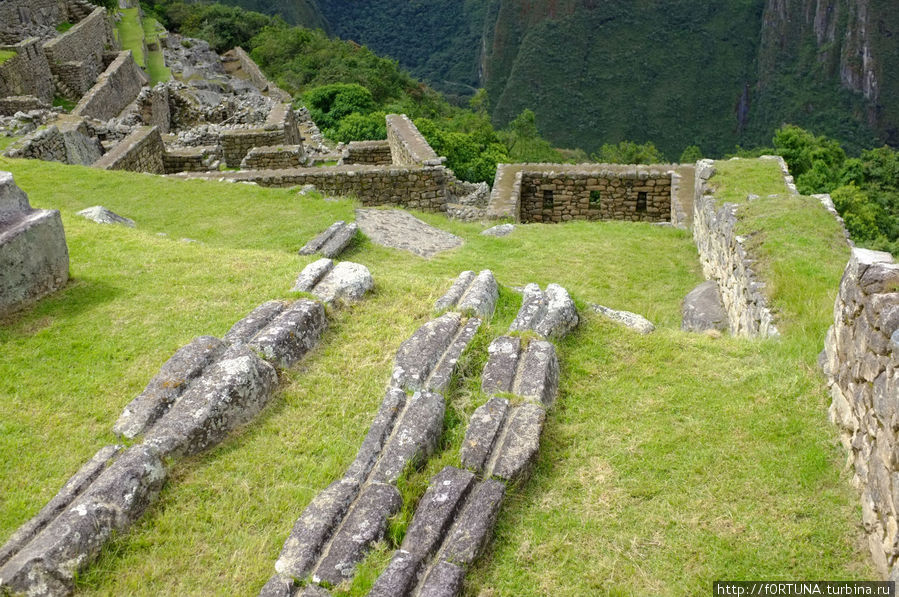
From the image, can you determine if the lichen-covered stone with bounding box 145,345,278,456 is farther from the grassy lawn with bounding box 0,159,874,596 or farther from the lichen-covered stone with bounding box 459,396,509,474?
the lichen-covered stone with bounding box 459,396,509,474

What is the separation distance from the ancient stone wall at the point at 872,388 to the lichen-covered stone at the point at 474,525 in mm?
2040

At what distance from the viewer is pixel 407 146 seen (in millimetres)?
16172

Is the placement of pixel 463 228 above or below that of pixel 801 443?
below

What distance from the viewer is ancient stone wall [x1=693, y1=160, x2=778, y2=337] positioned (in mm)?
7656

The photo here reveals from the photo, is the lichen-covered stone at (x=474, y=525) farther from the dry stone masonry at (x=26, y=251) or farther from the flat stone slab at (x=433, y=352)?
the dry stone masonry at (x=26, y=251)

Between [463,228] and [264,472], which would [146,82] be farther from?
[264,472]

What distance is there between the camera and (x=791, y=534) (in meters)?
4.12

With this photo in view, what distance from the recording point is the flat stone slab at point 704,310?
30.8 ft

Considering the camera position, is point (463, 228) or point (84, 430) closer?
point (84, 430)

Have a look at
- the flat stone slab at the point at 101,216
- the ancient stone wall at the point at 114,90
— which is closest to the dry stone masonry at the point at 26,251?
the flat stone slab at the point at 101,216

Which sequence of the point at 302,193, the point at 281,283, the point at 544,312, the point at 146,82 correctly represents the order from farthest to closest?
the point at 146,82
the point at 302,193
the point at 281,283
the point at 544,312

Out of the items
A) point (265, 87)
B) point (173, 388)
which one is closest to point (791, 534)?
point (173, 388)

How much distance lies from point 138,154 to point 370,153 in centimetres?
561

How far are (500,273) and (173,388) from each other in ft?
18.4
